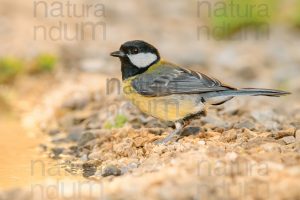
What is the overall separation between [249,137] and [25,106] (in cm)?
A: 392

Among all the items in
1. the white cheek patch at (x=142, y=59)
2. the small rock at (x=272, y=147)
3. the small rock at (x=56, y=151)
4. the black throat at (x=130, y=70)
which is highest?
the white cheek patch at (x=142, y=59)

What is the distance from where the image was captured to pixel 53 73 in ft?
34.4

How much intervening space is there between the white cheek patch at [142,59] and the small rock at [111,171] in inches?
57.9

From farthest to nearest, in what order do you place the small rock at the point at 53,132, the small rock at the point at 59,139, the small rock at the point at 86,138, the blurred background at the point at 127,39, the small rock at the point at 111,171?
the blurred background at the point at 127,39 → the small rock at the point at 53,132 → the small rock at the point at 59,139 → the small rock at the point at 86,138 → the small rock at the point at 111,171

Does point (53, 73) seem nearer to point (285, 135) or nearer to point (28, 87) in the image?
point (28, 87)

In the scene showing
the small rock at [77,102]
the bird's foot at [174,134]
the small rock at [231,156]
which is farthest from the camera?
the small rock at [77,102]

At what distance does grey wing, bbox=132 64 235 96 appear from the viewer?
711cm

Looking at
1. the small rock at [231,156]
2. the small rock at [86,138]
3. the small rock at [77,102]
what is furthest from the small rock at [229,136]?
the small rock at [77,102]

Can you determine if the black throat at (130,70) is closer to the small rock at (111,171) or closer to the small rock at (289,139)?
the small rock at (111,171)

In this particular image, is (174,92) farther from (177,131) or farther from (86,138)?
(86,138)

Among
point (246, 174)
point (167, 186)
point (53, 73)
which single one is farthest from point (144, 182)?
point (53, 73)

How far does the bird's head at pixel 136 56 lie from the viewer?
24.4 ft

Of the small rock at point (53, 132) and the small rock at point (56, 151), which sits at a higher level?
the small rock at point (53, 132)

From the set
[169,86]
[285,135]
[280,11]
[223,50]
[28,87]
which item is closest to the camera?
[285,135]
